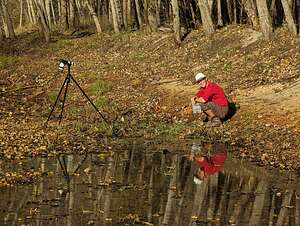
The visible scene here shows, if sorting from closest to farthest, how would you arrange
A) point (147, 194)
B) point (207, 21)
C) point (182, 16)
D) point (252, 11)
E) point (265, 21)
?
point (147, 194) < point (265, 21) < point (252, 11) < point (207, 21) < point (182, 16)

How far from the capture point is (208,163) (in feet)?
38.7

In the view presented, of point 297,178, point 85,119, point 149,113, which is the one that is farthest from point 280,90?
point 297,178

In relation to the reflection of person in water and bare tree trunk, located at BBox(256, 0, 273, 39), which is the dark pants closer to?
the reflection of person in water

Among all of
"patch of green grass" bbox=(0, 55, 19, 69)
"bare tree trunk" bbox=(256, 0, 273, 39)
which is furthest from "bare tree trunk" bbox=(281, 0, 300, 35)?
"patch of green grass" bbox=(0, 55, 19, 69)

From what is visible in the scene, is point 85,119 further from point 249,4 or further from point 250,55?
point 249,4

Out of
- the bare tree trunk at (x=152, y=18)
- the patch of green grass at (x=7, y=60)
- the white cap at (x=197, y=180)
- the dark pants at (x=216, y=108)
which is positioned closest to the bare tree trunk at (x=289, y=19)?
the dark pants at (x=216, y=108)

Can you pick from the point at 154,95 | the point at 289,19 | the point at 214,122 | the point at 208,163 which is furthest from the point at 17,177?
the point at 289,19

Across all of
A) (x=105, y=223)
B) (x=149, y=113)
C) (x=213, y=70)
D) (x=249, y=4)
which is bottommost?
(x=105, y=223)

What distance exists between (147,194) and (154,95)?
10.2m

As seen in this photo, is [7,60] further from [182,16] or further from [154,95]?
[154,95]

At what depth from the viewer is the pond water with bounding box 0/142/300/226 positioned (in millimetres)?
8289

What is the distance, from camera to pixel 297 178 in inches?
414

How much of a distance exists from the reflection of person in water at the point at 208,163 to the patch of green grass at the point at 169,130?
84.2 inches

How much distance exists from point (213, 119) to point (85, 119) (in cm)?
402
